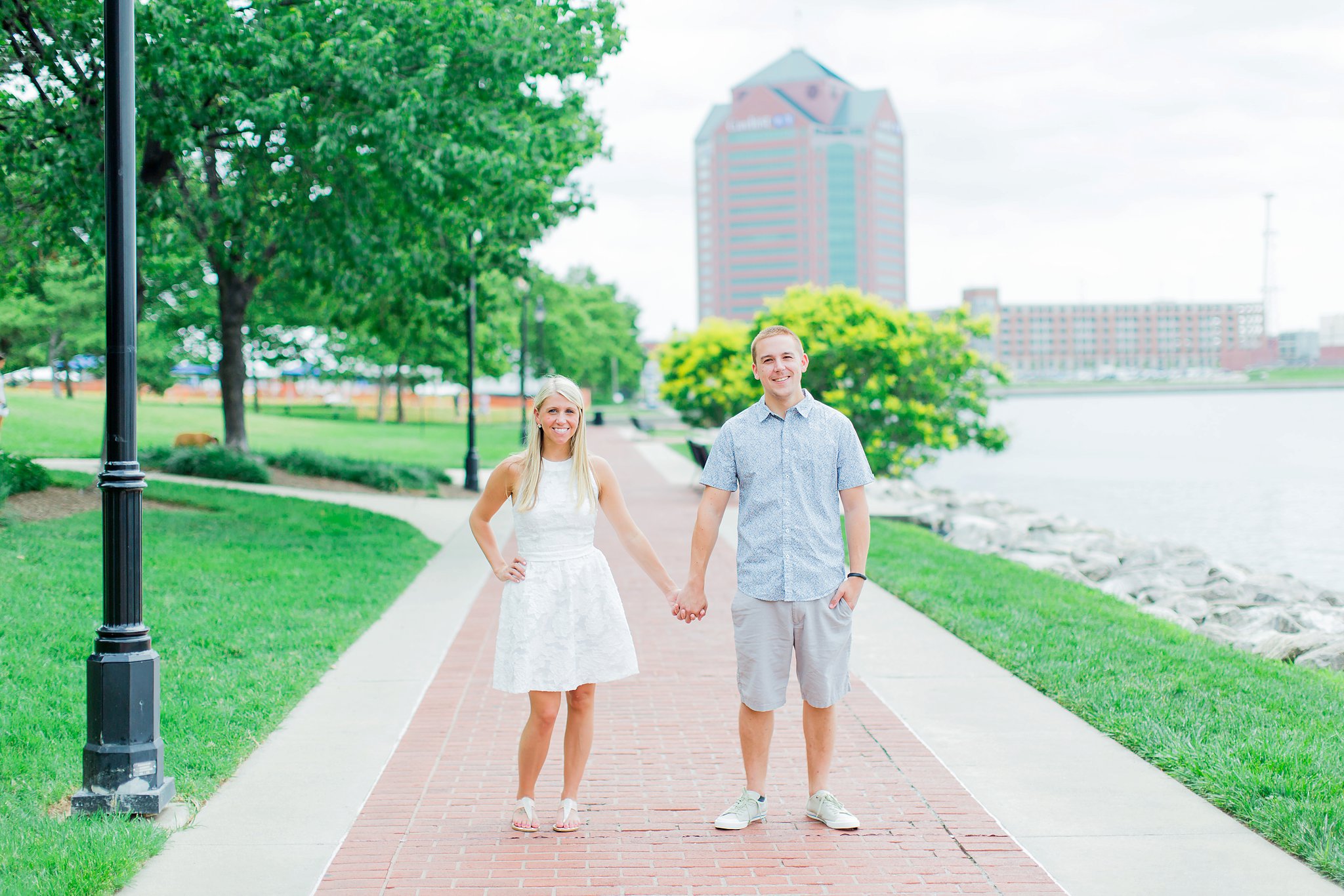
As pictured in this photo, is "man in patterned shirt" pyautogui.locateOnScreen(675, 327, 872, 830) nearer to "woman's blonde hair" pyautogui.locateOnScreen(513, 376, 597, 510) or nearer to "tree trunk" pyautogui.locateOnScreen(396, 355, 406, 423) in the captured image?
"woman's blonde hair" pyautogui.locateOnScreen(513, 376, 597, 510)

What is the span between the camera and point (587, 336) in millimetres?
71688

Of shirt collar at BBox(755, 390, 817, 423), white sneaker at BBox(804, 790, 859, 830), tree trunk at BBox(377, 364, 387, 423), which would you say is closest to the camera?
shirt collar at BBox(755, 390, 817, 423)

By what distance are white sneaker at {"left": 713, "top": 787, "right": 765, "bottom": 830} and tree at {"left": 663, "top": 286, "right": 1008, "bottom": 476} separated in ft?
65.3

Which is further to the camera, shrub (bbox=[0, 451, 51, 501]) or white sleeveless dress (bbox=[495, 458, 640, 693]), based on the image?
shrub (bbox=[0, 451, 51, 501])

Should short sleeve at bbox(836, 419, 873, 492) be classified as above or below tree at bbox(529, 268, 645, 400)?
below

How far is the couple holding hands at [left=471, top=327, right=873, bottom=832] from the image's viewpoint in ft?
15.1

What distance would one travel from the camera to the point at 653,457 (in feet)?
106

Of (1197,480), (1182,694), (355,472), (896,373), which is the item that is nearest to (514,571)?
(1182,694)

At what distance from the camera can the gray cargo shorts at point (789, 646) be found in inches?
184

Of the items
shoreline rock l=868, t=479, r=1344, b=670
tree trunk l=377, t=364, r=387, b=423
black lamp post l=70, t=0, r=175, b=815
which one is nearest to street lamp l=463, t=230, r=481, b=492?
shoreline rock l=868, t=479, r=1344, b=670

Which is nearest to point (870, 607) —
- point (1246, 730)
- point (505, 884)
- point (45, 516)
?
point (1246, 730)

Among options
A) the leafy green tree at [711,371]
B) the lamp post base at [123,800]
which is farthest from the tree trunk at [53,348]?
the lamp post base at [123,800]

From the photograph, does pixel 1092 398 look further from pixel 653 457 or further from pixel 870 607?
pixel 870 607

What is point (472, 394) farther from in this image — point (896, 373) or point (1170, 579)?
point (1170, 579)
